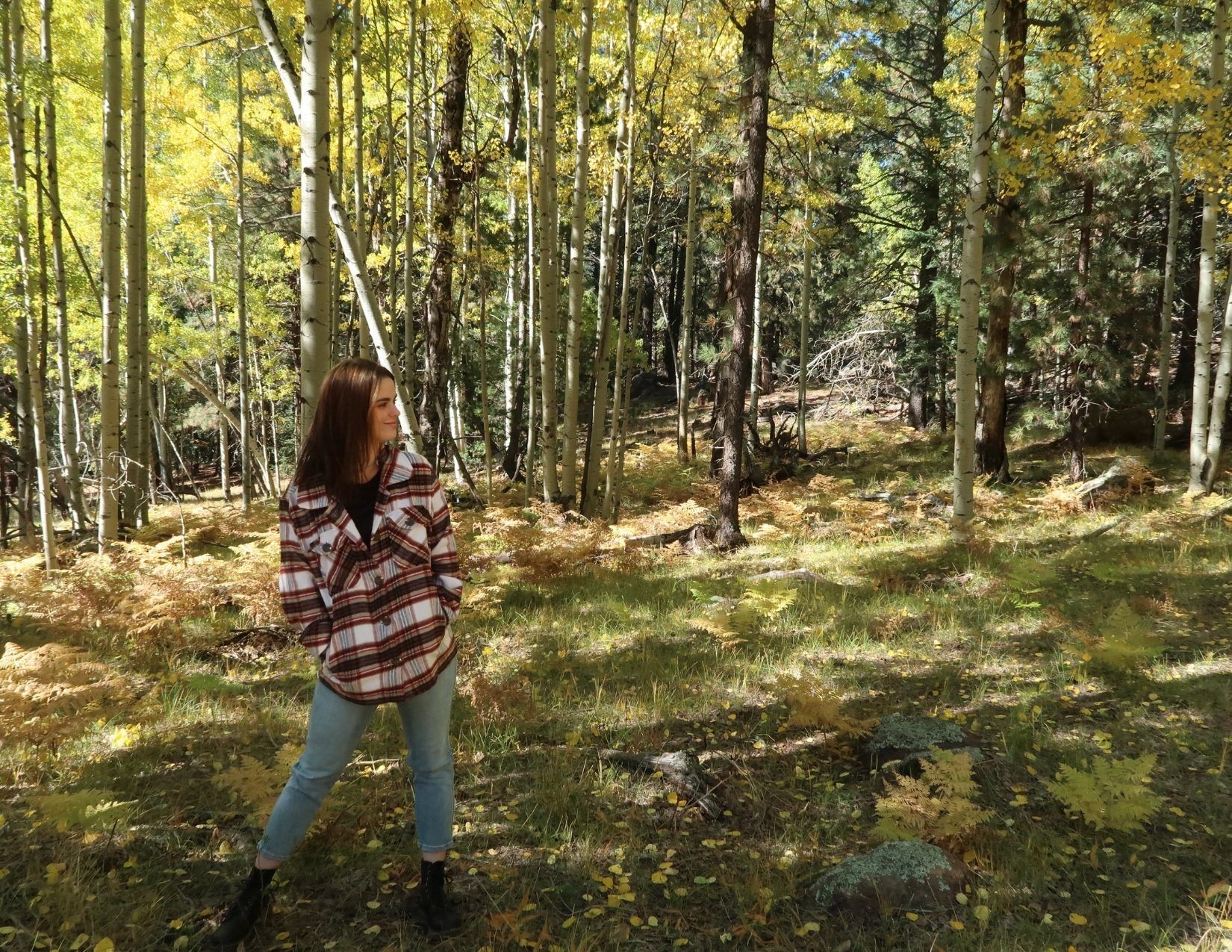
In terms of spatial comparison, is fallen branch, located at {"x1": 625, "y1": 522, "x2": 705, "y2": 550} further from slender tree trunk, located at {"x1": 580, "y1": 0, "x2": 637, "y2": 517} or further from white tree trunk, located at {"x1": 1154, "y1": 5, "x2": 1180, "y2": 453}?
white tree trunk, located at {"x1": 1154, "y1": 5, "x2": 1180, "y2": 453}

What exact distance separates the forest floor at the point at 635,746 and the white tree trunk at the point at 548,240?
162cm

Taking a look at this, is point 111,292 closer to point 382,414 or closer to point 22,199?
point 22,199

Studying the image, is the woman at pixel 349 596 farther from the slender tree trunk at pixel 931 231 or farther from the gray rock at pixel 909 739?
the slender tree trunk at pixel 931 231

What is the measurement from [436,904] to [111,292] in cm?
709

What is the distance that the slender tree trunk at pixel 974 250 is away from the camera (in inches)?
273

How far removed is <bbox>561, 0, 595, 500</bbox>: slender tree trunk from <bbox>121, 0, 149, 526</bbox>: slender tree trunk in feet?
14.1

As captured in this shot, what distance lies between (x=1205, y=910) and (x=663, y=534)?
6.66 m

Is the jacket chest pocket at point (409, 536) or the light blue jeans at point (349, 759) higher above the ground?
the jacket chest pocket at point (409, 536)

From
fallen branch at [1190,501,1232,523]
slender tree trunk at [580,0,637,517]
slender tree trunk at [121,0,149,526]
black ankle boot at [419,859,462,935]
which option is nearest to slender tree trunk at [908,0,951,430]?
fallen branch at [1190,501,1232,523]

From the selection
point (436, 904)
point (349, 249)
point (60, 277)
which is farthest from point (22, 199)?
point (436, 904)

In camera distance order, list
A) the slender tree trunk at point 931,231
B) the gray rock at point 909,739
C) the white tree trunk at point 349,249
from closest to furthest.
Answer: the gray rock at point 909,739 → the white tree trunk at point 349,249 → the slender tree trunk at point 931,231

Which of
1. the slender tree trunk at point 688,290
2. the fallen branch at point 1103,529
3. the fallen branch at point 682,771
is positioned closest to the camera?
the fallen branch at point 682,771

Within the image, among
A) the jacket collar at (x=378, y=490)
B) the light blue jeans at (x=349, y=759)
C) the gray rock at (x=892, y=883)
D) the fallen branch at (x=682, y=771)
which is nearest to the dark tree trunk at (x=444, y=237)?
the fallen branch at (x=682, y=771)

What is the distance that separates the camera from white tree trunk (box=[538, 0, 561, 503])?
750 cm
